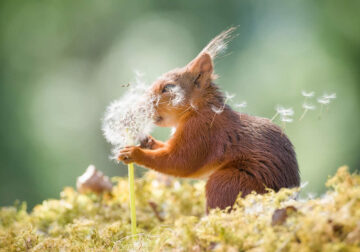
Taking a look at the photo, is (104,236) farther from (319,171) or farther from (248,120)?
(319,171)

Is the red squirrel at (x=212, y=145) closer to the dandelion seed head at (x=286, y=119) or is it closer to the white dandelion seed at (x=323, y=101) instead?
the dandelion seed head at (x=286, y=119)

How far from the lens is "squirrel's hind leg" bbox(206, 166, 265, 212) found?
4.88 ft

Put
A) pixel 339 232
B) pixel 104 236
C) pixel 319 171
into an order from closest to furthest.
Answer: pixel 339 232
pixel 104 236
pixel 319 171

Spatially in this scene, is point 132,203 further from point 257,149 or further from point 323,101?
point 323,101

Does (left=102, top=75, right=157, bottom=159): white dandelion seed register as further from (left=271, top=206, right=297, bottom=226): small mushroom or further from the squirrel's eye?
(left=271, top=206, right=297, bottom=226): small mushroom

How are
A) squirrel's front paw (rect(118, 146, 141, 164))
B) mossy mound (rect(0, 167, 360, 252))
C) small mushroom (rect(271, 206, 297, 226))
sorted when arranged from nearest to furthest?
mossy mound (rect(0, 167, 360, 252)) → small mushroom (rect(271, 206, 297, 226)) → squirrel's front paw (rect(118, 146, 141, 164))

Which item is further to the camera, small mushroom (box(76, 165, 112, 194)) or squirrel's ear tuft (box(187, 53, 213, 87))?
small mushroom (box(76, 165, 112, 194))

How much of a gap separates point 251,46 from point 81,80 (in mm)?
2605

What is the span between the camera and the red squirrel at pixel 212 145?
1.53 m

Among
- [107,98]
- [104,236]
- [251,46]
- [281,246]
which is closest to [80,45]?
[107,98]

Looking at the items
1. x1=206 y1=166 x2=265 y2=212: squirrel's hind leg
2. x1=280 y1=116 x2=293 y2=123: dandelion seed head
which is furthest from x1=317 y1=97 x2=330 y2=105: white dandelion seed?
x1=206 y1=166 x2=265 y2=212: squirrel's hind leg

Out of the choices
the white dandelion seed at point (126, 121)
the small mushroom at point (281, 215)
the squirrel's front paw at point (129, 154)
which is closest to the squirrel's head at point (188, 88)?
the white dandelion seed at point (126, 121)

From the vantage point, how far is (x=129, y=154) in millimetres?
1615

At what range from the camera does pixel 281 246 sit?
0.81m
